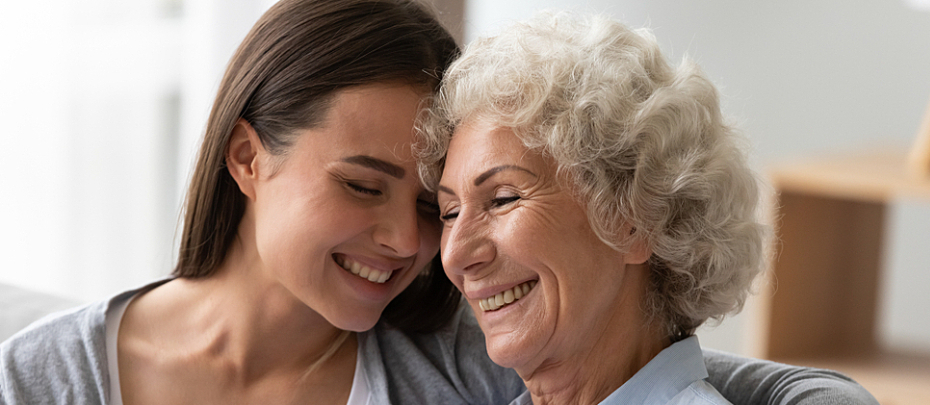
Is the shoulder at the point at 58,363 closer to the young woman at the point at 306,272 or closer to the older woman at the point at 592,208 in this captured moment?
the young woman at the point at 306,272

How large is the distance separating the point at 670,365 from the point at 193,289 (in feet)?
3.10

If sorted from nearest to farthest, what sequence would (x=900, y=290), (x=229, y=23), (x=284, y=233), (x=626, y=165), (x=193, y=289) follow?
Answer: (x=626, y=165), (x=284, y=233), (x=193, y=289), (x=229, y=23), (x=900, y=290)

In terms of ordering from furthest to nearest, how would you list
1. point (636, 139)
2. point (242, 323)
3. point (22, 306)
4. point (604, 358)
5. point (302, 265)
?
point (22, 306), point (242, 323), point (302, 265), point (604, 358), point (636, 139)

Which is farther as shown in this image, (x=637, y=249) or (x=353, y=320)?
(x=353, y=320)

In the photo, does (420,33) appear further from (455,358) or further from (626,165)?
(455,358)

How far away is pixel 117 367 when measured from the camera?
1.51m

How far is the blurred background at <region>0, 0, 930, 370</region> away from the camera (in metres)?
2.68

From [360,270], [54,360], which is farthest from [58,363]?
[360,270]

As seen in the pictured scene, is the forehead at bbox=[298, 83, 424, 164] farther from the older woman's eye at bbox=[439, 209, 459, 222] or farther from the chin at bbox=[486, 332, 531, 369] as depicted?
the chin at bbox=[486, 332, 531, 369]

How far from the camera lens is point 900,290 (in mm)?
3354

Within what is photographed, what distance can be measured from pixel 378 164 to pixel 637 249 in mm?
452

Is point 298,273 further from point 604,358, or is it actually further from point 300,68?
point 604,358

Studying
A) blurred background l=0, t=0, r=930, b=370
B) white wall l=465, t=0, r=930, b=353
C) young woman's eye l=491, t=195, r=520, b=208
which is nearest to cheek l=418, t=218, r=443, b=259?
young woman's eye l=491, t=195, r=520, b=208

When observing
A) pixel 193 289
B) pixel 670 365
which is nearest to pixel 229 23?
pixel 193 289
